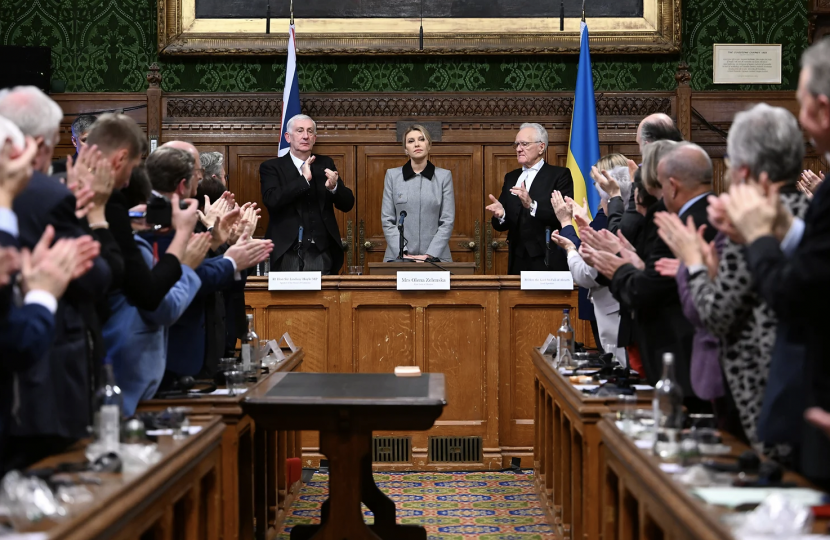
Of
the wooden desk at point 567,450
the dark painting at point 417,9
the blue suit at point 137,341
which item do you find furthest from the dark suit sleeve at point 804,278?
the dark painting at point 417,9

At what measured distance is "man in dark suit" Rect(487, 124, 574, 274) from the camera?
680cm

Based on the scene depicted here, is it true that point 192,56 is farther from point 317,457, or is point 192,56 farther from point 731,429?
point 731,429

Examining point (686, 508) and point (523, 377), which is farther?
point (523, 377)

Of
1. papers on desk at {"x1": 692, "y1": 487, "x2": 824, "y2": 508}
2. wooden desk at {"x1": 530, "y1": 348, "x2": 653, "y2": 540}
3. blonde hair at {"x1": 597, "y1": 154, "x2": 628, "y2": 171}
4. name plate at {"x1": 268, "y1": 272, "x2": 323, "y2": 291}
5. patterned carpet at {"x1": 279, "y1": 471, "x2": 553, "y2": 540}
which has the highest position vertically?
blonde hair at {"x1": 597, "y1": 154, "x2": 628, "y2": 171}

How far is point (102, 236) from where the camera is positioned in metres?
3.06

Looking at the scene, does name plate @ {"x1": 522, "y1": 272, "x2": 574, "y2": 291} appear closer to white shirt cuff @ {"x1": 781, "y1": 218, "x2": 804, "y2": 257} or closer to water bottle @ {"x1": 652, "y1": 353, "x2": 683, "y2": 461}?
water bottle @ {"x1": 652, "y1": 353, "x2": 683, "y2": 461}

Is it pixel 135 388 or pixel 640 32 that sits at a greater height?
pixel 640 32

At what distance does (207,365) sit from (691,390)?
196cm

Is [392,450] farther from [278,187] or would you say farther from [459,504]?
[278,187]

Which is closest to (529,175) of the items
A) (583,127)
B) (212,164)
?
(583,127)

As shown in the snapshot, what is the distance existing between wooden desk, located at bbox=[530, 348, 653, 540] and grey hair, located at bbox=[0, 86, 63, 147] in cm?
201

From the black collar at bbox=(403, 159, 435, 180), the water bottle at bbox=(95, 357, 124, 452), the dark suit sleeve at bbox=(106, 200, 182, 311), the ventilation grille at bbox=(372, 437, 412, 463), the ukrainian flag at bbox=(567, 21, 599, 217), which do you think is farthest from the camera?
the ukrainian flag at bbox=(567, 21, 599, 217)

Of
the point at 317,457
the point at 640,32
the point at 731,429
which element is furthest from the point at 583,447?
the point at 640,32

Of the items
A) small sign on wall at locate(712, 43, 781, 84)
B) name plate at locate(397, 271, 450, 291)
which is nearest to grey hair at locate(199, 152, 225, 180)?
name plate at locate(397, 271, 450, 291)
